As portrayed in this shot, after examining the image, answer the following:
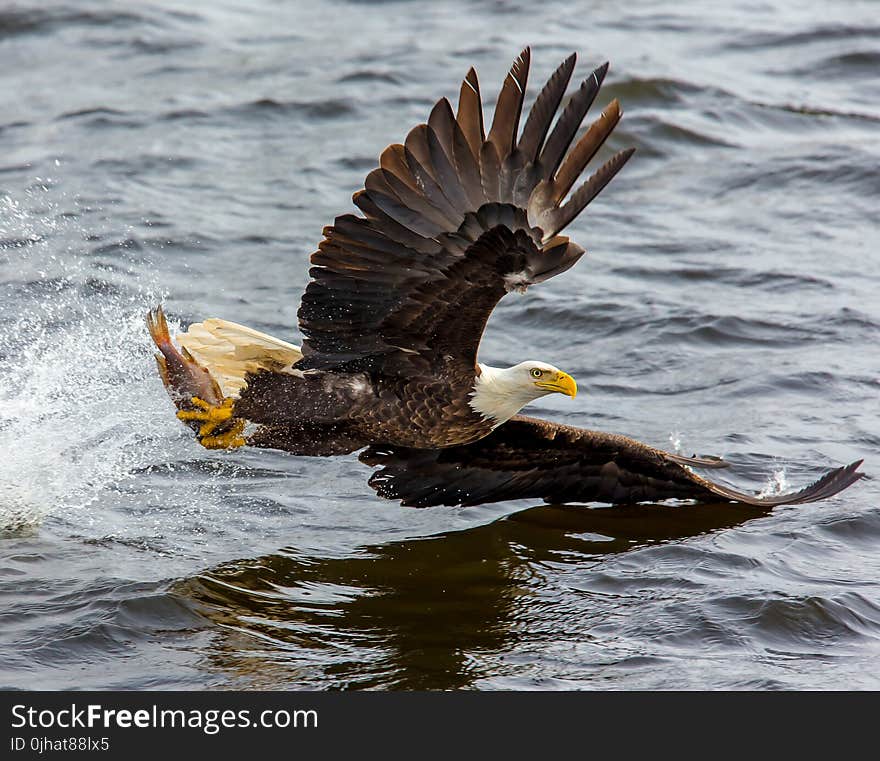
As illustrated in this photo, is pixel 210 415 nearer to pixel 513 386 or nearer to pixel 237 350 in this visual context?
pixel 237 350

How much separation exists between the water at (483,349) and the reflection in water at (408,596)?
0.06 ft

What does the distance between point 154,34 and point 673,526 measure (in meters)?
9.01

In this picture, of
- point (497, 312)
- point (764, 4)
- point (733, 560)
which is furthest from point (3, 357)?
point (764, 4)

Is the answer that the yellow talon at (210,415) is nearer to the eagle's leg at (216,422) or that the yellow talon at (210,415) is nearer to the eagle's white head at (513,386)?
the eagle's leg at (216,422)

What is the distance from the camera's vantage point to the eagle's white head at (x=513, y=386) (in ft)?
19.2

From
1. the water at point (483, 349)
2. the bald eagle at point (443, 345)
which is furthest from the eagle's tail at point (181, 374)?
the water at point (483, 349)

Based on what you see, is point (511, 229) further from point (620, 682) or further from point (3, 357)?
point (3, 357)

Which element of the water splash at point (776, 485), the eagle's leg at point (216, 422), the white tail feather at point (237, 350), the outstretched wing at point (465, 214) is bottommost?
the water splash at point (776, 485)

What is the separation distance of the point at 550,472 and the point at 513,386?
3.08 ft

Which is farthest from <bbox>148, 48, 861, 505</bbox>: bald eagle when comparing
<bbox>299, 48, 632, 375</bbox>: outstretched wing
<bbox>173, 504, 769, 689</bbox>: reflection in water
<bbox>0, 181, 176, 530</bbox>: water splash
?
<bbox>0, 181, 176, 530</bbox>: water splash

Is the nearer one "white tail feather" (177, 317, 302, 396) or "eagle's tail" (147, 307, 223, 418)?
"white tail feather" (177, 317, 302, 396)

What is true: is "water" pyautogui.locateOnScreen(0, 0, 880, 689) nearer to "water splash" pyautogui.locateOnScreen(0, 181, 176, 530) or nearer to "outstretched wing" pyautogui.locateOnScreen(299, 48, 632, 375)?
"water splash" pyautogui.locateOnScreen(0, 181, 176, 530)

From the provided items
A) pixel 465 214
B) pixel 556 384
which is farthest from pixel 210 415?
pixel 465 214

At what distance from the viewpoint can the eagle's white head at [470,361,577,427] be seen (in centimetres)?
584
